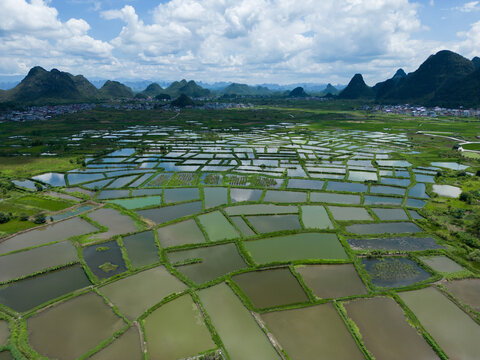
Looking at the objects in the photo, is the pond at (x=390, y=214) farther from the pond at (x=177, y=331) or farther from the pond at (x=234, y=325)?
the pond at (x=177, y=331)

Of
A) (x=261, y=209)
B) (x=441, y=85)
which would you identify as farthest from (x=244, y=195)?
(x=441, y=85)

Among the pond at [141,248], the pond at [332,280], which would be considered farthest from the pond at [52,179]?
the pond at [332,280]

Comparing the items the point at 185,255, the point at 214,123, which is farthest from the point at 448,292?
the point at 214,123


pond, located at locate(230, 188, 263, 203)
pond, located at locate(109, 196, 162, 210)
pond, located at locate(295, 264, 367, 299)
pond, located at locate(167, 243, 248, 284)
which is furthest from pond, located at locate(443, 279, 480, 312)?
pond, located at locate(109, 196, 162, 210)

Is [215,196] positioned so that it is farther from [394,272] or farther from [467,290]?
[467,290]

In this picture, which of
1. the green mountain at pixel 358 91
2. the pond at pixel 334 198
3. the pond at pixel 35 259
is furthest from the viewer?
the green mountain at pixel 358 91

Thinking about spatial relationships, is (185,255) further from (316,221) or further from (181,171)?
(181,171)
